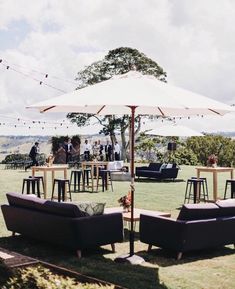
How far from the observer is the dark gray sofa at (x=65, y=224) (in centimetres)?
757

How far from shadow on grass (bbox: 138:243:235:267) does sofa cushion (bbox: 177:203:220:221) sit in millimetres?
581

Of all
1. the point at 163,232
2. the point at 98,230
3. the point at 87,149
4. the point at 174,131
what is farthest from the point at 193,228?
the point at 87,149

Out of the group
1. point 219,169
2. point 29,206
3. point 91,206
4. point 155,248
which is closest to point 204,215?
point 155,248

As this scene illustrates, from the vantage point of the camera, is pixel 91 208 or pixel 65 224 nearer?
pixel 65 224

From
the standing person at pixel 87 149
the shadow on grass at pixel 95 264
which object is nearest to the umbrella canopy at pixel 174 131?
the standing person at pixel 87 149

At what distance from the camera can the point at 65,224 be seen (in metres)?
7.59

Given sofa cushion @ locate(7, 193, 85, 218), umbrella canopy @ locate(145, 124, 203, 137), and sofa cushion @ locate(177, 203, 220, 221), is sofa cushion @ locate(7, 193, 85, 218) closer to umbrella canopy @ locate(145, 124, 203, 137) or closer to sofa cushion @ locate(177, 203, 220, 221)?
sofa cushion @ locate(177, 203, 220, 221)

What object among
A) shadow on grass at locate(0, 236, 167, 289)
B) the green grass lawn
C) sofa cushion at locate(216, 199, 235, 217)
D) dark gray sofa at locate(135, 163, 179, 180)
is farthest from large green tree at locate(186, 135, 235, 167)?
shadow on grass at locate(0, 236, 167, 289)

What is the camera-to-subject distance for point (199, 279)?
667 cm

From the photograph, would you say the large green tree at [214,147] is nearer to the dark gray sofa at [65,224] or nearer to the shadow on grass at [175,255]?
the shadow on grass at [175,255]

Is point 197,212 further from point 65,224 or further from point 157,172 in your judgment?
point 157,172

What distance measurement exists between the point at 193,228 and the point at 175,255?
56cm

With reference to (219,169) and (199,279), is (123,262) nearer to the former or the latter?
(199,279)

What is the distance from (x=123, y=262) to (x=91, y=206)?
A: 3.15ft
